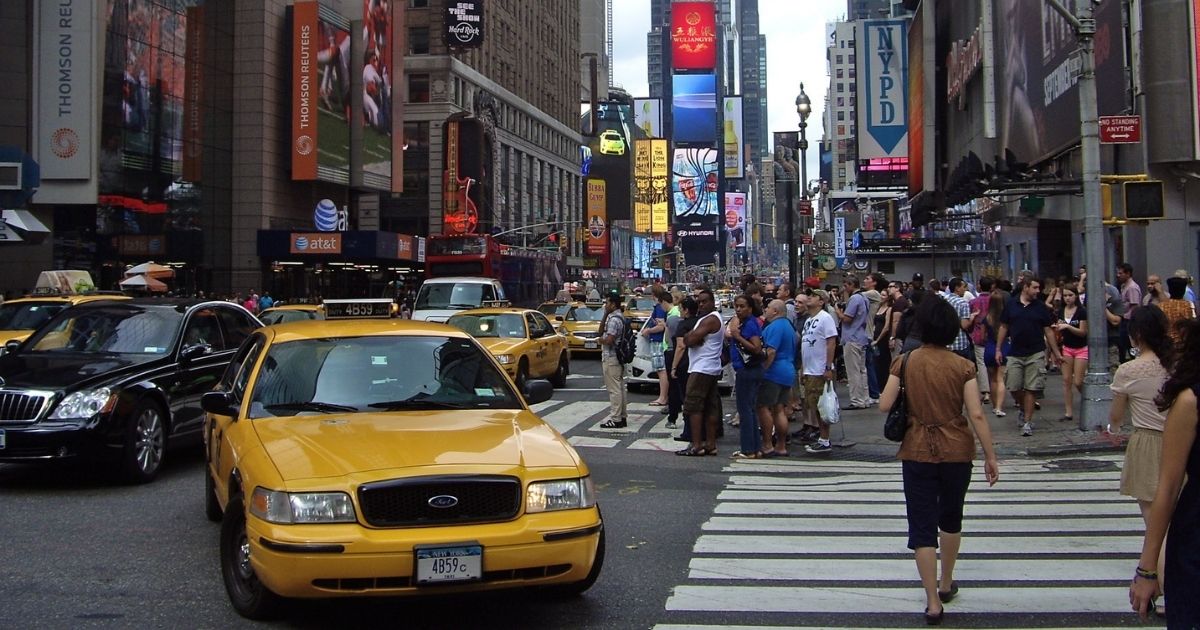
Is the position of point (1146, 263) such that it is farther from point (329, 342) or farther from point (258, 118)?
point (258, 118)

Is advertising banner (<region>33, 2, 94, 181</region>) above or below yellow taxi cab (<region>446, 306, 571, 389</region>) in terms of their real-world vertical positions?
above

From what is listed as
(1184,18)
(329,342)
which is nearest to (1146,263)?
(1184,18)

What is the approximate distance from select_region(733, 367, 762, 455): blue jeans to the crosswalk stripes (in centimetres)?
158

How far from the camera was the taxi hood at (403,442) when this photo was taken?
17.7 ft

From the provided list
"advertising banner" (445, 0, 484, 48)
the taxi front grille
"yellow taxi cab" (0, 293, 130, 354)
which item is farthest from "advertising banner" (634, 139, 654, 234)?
the taxi front grille

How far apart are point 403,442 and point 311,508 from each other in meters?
0.66

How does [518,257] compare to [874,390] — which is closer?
[874,390]

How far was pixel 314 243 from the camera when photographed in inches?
2004

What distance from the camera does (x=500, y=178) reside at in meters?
87.8

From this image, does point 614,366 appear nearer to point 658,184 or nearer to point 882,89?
point 882,89

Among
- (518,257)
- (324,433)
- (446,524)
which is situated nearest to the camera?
(446,524)

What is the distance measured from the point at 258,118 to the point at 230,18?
4881 mm

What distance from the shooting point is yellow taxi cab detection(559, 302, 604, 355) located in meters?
29.2

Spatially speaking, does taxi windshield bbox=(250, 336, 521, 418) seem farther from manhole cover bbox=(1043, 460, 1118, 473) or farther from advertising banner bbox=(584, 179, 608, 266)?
advertising banner bbox=(584, 179, 608, 266)
